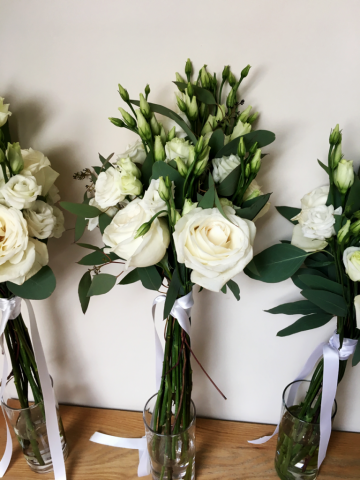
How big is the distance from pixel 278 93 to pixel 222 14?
19 centimetres

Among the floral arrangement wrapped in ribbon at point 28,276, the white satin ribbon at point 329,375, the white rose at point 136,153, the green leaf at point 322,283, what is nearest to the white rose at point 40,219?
the floral arrangement wrapped in ribbon at point 28,276

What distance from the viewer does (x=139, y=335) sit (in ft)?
3.11

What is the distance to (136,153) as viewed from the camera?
659mm

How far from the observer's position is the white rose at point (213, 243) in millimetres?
534

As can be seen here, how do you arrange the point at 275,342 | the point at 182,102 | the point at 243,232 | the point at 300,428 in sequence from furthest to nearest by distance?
the point at 275,342 → the point at 300,428 → the point at 182,102 → the point at 243,232

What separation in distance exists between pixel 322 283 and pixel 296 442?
384mm

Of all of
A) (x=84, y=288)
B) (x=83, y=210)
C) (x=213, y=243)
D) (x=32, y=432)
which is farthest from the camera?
(x=32, y=432)

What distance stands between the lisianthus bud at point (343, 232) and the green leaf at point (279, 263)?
86 millimetres

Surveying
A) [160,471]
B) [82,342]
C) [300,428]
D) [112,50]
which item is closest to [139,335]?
[82,342]

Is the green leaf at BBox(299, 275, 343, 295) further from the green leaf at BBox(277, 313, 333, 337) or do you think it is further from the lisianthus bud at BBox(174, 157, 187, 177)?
the lisianthus bud at BBox(174, 157, 187, 177)

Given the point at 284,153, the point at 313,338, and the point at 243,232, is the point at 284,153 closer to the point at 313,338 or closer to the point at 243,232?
the point at 243,232

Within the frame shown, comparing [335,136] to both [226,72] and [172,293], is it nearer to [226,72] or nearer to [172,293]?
[226,72]

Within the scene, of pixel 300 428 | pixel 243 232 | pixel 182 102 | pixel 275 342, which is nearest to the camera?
pixel 243 232

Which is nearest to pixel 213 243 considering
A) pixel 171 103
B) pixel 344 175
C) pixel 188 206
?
pixel 188 206
